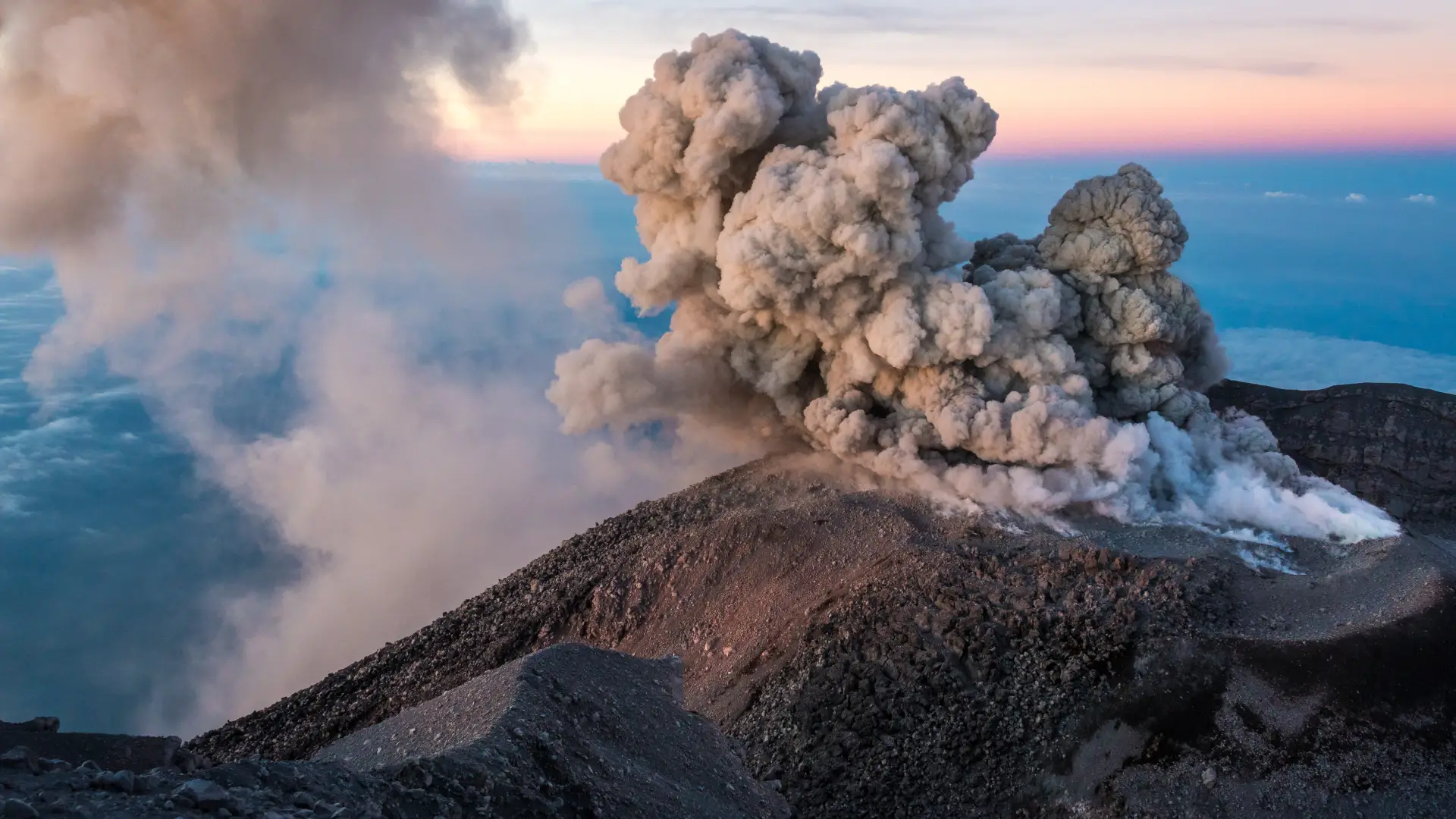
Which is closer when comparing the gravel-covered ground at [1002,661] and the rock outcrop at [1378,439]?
the gravel-covered ground at [1002,661]

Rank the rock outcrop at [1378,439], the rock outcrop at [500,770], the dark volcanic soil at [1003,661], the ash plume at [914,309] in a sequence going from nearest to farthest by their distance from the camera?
1. the rock outcrop at [500,770]
2. the dark volcanic soil at [1003,661]
3. the ash plume at [914,309]
4. the rock outcrop at [1378,439]

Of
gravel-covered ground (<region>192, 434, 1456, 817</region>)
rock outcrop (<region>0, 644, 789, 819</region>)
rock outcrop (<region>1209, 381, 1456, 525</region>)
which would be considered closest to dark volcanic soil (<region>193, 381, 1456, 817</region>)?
gravel-covered ground (<region>192, 434, 1456, 817</region>)

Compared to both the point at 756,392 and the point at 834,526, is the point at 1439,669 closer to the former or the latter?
the point at 834,526

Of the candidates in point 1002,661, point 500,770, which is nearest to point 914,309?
point 1002,661

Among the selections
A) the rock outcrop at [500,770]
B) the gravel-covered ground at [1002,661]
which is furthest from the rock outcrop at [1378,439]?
the rock outcrop at [500,770]

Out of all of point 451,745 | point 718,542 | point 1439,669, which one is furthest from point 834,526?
point 451,745

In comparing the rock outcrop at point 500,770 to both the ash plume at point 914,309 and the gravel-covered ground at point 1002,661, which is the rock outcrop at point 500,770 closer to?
the gravel-covered ground at point 1002,661

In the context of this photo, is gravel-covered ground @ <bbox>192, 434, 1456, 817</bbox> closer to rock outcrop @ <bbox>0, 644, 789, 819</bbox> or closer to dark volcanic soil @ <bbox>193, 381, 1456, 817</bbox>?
dark volcanic soil @ <bbox>193, 381, 1456, 817</bbox>
